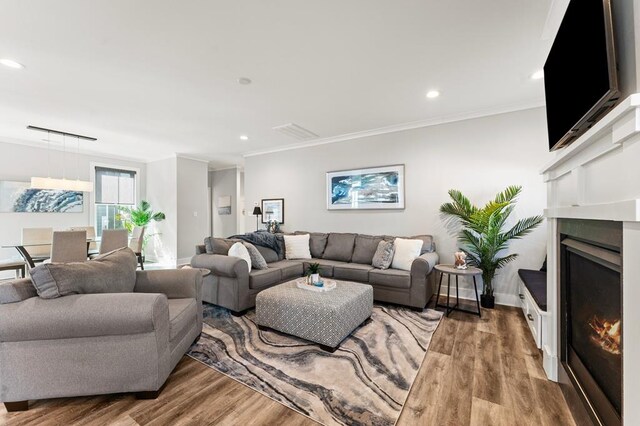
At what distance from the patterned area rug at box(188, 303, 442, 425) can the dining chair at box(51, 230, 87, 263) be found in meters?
2.34

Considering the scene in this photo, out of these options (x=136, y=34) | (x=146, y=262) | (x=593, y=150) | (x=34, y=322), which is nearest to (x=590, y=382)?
(x=593, y=150)

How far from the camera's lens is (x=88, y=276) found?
185 cm

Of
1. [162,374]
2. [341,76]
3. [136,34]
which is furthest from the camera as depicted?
[341,76]

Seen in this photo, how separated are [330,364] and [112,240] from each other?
404cm

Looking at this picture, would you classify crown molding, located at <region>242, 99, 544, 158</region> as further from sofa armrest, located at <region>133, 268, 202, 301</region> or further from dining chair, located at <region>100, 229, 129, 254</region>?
sofa armrest, located at <region>133, 268, 202, 301</region>

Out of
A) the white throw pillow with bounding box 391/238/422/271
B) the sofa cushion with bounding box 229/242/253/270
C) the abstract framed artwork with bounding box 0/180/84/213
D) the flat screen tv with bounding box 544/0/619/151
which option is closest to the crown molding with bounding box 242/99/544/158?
the white throw pillow with bounding box 391/238/422/271

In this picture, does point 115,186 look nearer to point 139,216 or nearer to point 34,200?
point 139,216

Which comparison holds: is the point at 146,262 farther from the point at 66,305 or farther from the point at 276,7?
the point at 276,7

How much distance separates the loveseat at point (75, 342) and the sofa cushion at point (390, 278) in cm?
246

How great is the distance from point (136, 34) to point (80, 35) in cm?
43

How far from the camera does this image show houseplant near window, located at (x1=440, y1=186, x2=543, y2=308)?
3381 millimetres

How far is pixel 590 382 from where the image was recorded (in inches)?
57.0

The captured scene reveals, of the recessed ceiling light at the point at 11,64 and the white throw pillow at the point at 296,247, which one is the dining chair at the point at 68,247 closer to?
the recessed ceiling light at the point at 11,64

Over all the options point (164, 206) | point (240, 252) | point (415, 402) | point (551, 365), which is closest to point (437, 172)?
point (551, 365)
